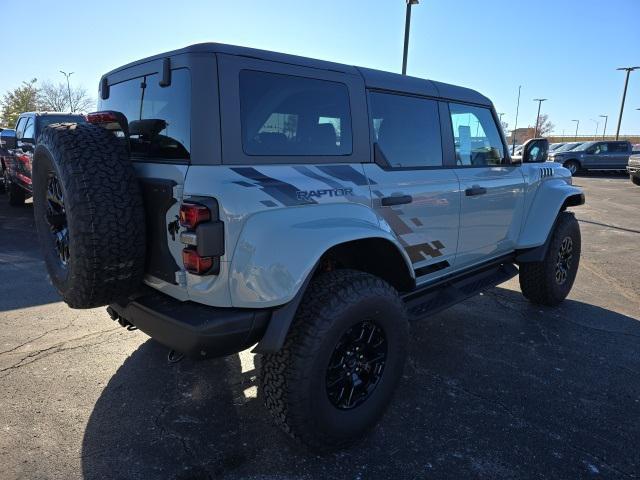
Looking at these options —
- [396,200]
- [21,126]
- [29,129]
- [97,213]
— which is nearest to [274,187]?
[97,213]

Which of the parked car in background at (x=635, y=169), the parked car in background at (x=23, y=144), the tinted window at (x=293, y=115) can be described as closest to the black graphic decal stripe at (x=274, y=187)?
the tinted window at (x=293, y=115)

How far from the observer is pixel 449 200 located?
319 cm

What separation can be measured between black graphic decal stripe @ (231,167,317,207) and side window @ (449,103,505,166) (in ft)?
5.75

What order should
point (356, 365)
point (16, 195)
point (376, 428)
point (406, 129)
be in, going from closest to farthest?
point (356, 365) < point (376, 428) < point (406, 129) < point (16, 195)

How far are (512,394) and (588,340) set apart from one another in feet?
4.44

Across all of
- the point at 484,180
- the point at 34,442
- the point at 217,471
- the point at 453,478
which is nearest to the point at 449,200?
the point at 484,180

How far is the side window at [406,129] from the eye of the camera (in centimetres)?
285

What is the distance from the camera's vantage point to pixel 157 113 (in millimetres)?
2377

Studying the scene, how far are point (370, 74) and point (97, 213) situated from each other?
69.5 inches

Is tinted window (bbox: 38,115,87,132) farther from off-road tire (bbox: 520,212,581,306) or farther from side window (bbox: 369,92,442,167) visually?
off-road tire (bbox: 520,212,581,306)

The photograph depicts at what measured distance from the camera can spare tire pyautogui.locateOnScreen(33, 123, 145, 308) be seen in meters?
2.02

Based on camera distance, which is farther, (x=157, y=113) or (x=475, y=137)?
(x=475, y=137)

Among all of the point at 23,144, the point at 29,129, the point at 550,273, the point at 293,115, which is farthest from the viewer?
the point at 29,129

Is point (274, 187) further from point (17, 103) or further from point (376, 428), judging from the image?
point (17, 103)
